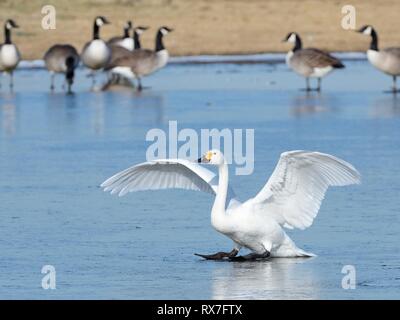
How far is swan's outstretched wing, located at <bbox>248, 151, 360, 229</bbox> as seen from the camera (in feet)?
32.6

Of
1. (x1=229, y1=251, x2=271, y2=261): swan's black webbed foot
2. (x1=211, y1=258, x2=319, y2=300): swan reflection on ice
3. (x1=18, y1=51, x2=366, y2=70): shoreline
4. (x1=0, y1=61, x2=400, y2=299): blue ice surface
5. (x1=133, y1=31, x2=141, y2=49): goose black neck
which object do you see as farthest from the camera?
(x1=18, y1=51, x2=366, y2=70): shoreline

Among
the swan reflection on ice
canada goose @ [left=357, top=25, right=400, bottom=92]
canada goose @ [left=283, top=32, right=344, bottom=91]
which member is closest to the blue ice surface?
the swan reflection on ice

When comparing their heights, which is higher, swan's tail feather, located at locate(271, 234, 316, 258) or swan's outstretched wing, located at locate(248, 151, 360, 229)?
swan's outstretched wing, located at locate(248, 151, 360, 229)

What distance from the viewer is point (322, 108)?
67.9ft

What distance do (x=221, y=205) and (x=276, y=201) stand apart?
52cm

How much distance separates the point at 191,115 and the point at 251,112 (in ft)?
3.05

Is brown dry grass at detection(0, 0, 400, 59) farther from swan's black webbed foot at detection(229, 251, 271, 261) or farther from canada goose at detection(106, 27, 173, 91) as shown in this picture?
swan's black webbed foot at detection(229, 251, 271, 261)

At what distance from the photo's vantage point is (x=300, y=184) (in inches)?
400

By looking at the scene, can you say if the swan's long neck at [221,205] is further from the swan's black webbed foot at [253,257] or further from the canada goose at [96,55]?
the canada goose at [96,55]

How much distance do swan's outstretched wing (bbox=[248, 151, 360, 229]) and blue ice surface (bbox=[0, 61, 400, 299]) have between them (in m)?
0.33

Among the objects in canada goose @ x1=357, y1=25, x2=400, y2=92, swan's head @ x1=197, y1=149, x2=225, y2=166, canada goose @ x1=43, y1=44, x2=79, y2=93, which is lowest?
canada goose @ x1=43, y1=44, x2=79, y2=93

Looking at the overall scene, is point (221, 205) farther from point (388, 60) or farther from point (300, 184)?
point (388, 60)

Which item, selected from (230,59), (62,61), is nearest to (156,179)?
(62,61)
